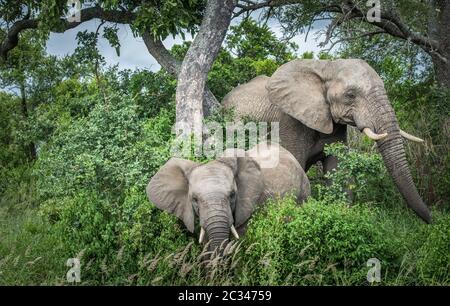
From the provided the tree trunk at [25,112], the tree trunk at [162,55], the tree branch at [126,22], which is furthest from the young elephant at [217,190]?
the tree trunk at [25,112]

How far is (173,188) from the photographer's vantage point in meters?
9.48

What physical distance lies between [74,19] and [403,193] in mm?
6790

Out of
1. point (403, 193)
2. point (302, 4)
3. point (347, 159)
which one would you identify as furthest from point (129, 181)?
point (302, 4)

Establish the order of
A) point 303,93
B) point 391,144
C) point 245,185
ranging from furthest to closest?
point 303,93 → point 391,144 → point 245,185

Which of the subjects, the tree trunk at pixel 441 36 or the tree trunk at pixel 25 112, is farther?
the tree trunk at pixel 25 112

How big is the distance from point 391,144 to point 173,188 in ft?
12.3

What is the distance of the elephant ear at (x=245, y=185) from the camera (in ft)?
30.8

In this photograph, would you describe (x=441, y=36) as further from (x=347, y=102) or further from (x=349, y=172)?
(x=349, y=172)

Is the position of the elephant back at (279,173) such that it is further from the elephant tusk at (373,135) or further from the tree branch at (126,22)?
the tree branch at (126,22)

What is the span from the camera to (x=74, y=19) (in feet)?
46.9

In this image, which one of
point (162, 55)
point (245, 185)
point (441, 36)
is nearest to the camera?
point (245, 185)

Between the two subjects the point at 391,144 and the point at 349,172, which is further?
the point at 391,144

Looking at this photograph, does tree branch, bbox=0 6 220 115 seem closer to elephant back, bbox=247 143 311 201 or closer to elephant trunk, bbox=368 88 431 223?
elephant back, bbox=247 143 311 201

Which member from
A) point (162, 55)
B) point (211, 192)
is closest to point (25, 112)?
point (162, 55)
